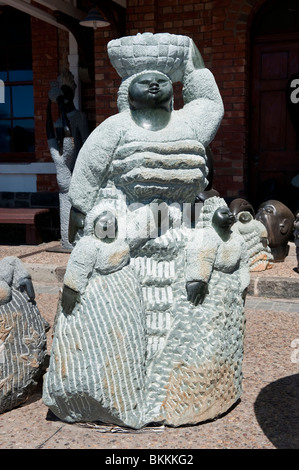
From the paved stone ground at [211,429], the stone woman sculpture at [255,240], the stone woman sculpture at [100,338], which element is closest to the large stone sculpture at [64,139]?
the stone woman sculpture at [255,240]

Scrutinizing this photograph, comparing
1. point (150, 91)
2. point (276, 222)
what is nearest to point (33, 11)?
point (276, 222)

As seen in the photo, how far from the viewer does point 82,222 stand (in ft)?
9.48

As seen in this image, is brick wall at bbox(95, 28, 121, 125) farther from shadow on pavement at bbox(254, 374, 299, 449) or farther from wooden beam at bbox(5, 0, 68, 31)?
shadow on pavement at bbox(254, 374, 299, 449)

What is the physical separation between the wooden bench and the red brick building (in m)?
1.66

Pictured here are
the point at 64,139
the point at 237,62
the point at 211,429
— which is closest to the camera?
the point at 211,429

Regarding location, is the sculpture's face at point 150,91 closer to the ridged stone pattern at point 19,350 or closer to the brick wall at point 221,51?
the ridged stone pattern at point 19,350

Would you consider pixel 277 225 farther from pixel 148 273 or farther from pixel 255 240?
pixel 148 273

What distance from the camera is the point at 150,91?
2822 millimetres

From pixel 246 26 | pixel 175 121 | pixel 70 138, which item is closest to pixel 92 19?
pixel 70 138

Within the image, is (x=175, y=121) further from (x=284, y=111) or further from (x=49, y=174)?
(x=49, y=174)

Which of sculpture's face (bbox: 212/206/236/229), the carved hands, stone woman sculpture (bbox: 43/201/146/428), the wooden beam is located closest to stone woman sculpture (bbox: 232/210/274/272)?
sculpture's face (bbox: 212/206/236/229)

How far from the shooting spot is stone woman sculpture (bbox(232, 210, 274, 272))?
6.03 meters

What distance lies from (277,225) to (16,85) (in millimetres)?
5146

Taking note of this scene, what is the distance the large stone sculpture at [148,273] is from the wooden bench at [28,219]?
204 inches
